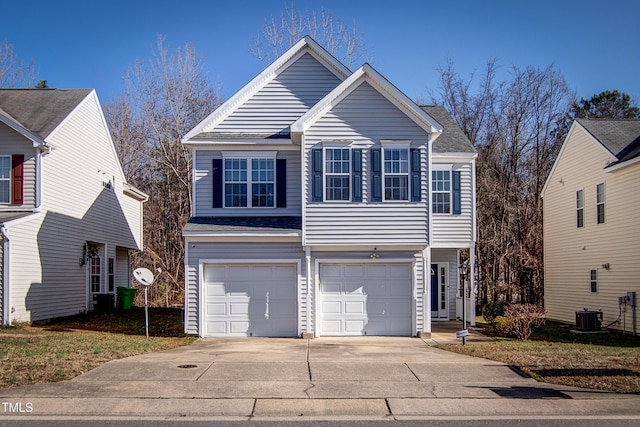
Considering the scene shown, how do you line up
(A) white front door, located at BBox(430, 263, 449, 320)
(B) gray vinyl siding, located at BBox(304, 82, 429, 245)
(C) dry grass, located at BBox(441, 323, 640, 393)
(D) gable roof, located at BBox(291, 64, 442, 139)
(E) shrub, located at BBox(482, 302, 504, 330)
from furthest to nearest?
(A) white front door, located at BBox(430, 263, 449, 320) < (E) shrub, located at BBox(482, 302, 504, 330) < (B) gray vinyl siding, located at BBox(304, 82, 429, 245) < (D) gable roof, located at BBox(291, 64, 442, 139) < (C) dry grass, located at BBox(441, 323, 640, 393)

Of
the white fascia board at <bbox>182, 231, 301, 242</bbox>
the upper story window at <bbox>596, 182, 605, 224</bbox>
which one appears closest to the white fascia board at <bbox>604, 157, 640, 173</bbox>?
the upper story window at <bbox>596, 182, 605, 224</bbox>

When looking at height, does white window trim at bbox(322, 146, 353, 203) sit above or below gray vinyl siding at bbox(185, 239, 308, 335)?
above

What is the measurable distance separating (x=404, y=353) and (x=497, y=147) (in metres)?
22.7

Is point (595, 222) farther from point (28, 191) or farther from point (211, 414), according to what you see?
point (28, 191)

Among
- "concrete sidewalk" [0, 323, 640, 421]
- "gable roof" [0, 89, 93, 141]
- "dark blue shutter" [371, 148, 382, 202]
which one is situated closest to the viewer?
"concrete sidewalk" [0, 323, 640, 421]

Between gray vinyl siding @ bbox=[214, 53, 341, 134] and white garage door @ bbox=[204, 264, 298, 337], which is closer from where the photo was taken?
white garage door @ bbox=[204, 264, 298, 337]

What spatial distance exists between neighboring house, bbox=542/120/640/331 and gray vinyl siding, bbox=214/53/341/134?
1011 cm

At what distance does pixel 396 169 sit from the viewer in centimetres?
1908

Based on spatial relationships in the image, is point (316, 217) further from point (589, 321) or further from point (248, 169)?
point (589, 321)

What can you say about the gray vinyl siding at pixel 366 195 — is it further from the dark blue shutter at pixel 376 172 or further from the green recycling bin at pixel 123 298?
the green recycling bin at pixel 123 298

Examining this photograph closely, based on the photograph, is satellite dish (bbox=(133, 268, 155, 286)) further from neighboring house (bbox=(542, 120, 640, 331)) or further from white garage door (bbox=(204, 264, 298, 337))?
neighboring house (bbox=(542, 120, 640, 331))

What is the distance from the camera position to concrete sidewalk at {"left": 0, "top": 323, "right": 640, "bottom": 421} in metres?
10.4

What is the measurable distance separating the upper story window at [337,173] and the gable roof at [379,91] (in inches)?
43.3

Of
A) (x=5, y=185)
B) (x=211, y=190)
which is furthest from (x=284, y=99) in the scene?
(x=5, y=185)
